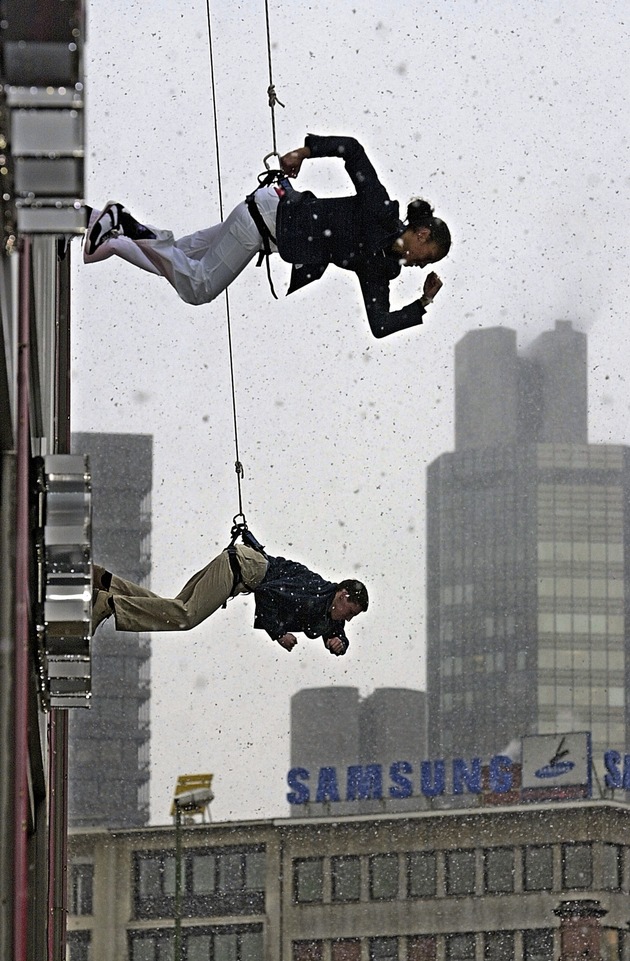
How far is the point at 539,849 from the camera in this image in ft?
125

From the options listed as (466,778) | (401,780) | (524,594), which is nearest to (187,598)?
(466,778)

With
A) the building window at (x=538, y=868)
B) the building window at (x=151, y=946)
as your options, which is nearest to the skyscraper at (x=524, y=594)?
the building window at (x=538, y=868)

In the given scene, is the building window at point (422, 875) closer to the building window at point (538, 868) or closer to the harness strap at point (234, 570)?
the building window at point (538, 868)

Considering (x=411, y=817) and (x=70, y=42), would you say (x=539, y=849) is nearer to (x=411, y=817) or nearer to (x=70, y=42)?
(x=411, y=817)

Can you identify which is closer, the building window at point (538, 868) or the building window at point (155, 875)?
the building window at point (538, 868)

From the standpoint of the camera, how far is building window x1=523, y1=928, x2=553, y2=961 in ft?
126

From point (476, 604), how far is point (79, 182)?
62206 millimetres

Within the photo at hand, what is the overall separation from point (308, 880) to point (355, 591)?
33.8 m

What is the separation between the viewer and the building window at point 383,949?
39656 millimetres

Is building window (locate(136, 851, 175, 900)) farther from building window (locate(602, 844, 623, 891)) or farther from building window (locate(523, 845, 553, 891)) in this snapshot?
building window (locate(602, 844, 623, 891))

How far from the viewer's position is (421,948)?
3931 centimetres

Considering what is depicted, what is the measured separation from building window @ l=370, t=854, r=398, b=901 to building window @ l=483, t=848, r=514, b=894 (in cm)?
204

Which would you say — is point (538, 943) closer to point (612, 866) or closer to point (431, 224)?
point (612, 866)

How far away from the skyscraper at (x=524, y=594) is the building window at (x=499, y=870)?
64.6 ft
